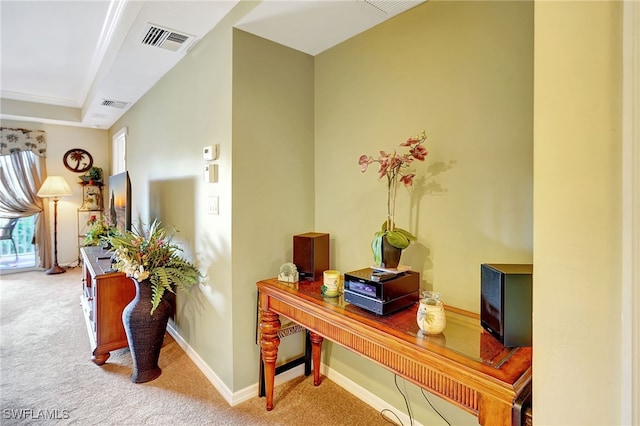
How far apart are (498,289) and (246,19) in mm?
1909

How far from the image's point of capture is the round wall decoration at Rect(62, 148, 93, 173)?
17.9ft

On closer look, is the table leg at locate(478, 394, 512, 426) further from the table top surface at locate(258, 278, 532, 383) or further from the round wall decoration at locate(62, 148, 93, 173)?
the round wall decoration at locate(62, 148, 93, 173)

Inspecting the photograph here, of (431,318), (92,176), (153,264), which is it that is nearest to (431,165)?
(431,318)

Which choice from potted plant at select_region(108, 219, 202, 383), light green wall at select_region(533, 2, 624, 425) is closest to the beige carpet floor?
potted plant at select_region(108, 219, 202, 383)

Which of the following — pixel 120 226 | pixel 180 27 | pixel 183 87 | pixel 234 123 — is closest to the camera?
pixel 234 123

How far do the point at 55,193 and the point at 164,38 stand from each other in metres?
4.11

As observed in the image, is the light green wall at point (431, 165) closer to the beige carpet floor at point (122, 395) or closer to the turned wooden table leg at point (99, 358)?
the beige carpet floor at point (122, 395)

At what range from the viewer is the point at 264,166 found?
83.7 inches

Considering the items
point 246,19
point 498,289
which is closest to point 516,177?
point 498,289

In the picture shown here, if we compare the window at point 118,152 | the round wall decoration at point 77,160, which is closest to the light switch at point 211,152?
the window at point 118,152

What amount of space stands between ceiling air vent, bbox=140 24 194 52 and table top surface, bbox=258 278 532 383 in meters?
2.02

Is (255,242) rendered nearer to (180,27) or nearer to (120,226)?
(180,27)

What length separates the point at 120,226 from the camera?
3240 millimetres

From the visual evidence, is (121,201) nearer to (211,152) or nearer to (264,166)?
(211,152)
